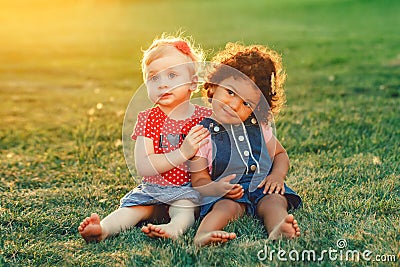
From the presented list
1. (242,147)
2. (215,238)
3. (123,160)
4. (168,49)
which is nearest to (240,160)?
(242,147)

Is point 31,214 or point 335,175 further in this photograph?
point 335,175

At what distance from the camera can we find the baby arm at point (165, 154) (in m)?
3.51

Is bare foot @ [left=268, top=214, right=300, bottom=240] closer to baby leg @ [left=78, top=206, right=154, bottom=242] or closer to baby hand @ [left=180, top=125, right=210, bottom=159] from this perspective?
baby hand @ [left=180, top=125, right=210, bottom=159]

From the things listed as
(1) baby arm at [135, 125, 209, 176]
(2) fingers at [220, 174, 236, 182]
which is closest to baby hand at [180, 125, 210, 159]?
(1) baby arm at [135, 125, 209, 176]

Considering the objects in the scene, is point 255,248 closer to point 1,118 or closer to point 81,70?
point 1,118

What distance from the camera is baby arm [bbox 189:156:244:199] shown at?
11.3 feet

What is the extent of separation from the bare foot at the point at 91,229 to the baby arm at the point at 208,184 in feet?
1.97

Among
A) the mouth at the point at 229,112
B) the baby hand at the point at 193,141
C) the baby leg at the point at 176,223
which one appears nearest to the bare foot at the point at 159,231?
the baby leg at the point at 176,223

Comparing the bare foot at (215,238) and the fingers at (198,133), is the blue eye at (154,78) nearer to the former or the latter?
the fingers at (198,133)

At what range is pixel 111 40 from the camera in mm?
17016

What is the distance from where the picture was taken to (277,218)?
3.34m

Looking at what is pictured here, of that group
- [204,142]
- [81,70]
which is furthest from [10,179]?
[81,70]

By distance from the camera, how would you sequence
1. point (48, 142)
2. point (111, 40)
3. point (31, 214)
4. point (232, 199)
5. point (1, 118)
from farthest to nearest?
point (111, 40) < point (1, 118) < point (48, 142) < point (31, 214) < point (232, 199)

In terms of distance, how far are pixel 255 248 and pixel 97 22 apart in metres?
21.8
